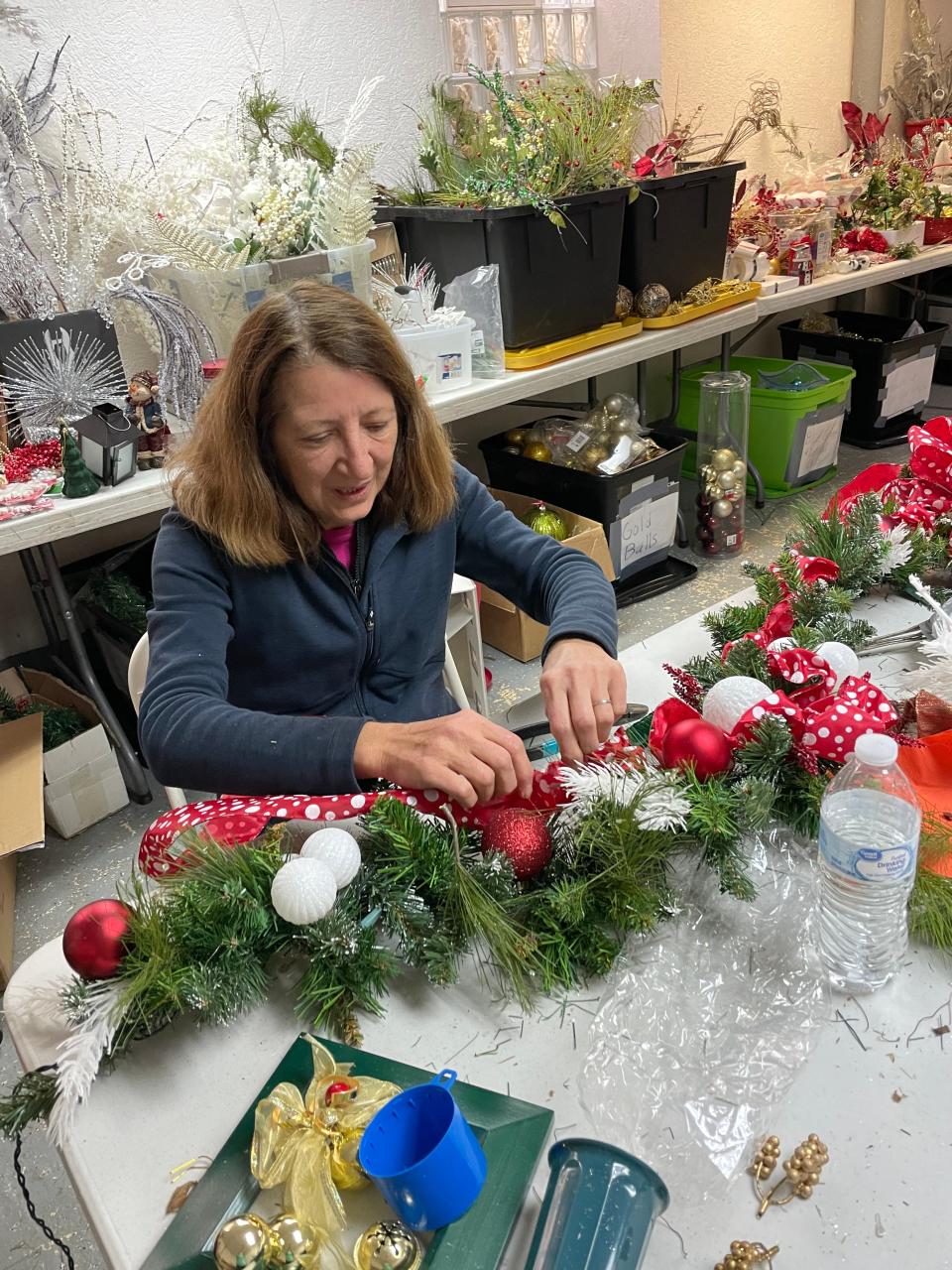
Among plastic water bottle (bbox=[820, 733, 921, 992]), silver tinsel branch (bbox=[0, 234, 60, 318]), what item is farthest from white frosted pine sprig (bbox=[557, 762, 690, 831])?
silver tinsel branch (bbox=[0, 234, 60, 318])

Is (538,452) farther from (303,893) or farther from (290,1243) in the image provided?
(290,1243)

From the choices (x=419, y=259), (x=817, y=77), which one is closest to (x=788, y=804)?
(x=419, y=259)

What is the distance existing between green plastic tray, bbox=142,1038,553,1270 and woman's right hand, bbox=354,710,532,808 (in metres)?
0.25

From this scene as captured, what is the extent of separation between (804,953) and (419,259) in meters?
2.17

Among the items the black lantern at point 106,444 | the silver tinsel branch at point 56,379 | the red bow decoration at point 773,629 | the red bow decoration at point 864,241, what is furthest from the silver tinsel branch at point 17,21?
the red bow decoration at point 864,241

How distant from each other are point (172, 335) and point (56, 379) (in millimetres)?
257

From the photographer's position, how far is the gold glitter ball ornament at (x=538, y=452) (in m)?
2.75

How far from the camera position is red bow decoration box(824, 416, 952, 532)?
1366 mm

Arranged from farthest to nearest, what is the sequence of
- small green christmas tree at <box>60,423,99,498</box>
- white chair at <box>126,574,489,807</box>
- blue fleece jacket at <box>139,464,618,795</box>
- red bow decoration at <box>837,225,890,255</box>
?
red bow decoration at <box>837,225,890,255</box> < small green christmas tree at <box>60,423,99,498</box> < white chair at <box>126,574,489,807</box> < blue fleece jacket at <box>139,464,618,795</box>

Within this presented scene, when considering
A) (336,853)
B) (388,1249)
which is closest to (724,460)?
(336,853)

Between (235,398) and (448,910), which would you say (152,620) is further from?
(448,910)

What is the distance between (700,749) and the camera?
33.3 inches

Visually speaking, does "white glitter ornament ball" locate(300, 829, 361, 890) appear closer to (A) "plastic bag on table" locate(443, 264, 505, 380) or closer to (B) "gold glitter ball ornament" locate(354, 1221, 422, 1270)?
(B) "gold glitter ball ornament" locate(354, 1221, 422, 1270)

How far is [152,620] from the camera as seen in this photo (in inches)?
45.0
